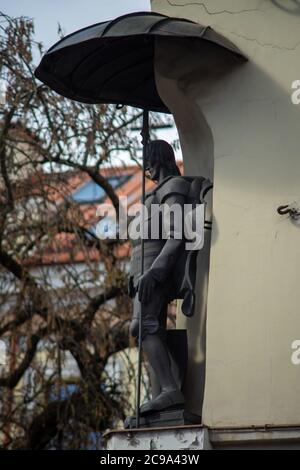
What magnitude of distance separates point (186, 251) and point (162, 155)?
32.9 inches

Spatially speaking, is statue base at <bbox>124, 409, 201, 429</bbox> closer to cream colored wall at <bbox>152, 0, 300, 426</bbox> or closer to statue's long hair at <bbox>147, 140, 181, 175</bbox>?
cream colored wall at <bbox>152, 0, 300, 426</bbox>

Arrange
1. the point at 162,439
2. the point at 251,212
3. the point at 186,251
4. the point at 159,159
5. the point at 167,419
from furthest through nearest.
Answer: the point at 159,159 < the point at 186,251 < the point at 251,212 < the point at 167,419 < the point at 162,439

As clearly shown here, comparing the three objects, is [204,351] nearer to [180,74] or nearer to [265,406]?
[265,406]

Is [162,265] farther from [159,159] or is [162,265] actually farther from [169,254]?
[159,159]

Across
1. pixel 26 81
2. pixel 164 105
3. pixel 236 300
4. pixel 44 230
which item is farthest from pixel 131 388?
pixel 236 300

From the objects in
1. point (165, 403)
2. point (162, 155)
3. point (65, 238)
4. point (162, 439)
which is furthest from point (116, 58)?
point (65, 238)

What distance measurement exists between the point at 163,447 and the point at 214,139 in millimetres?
2127

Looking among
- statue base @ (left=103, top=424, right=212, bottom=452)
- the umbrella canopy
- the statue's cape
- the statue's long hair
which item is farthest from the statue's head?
statue base @ (left=103, top=424, right=212, bottom=452)

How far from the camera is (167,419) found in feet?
29.4

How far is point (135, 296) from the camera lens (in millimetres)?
9406

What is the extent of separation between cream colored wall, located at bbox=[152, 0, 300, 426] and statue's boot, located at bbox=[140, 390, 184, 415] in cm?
25

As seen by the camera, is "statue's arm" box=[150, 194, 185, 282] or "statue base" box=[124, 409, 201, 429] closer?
"statue base" box=[124, 409, 201, 429]

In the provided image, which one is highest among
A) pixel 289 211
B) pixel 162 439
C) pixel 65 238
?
pixel 65 238

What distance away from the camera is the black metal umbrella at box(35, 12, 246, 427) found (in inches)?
367
